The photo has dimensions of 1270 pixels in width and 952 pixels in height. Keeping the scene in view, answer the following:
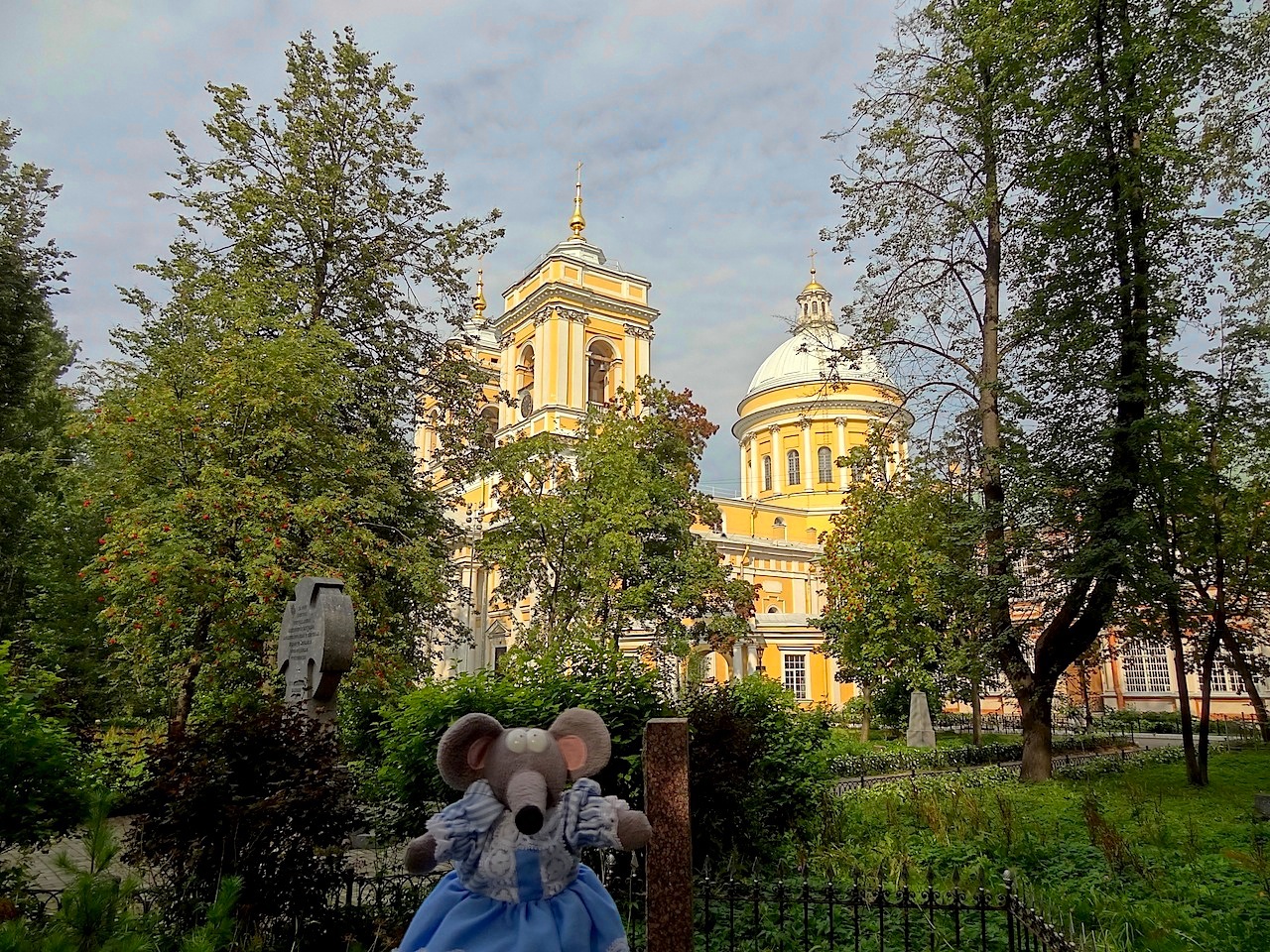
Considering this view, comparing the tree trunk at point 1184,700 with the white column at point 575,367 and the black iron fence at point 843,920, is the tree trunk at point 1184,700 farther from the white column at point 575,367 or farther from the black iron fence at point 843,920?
the white column at point 575,367

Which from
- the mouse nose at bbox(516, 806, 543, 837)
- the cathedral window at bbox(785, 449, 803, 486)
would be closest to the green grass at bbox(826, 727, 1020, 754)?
the mouse nose at bbox(516, 806, 543, 837)

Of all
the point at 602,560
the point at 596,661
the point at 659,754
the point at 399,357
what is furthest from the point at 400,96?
the point at 659,754

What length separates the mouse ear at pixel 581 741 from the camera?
3.83 metres

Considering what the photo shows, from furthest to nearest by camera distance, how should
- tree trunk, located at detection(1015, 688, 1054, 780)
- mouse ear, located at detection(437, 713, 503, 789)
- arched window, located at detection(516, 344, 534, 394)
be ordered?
arched window, located at detection(516, 344, 534, 394) < tree trunk, located at detection(1015, 688, 1054, 780) < mouse ear, located at detection(437, 713, 503, 789)

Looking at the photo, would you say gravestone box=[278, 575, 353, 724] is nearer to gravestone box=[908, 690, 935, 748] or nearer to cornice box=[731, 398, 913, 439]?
gravestone box=[908, 690, 935, 748]

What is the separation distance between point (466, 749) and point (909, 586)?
18.7m

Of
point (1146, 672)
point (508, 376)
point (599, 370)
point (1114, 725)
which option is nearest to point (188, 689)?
point (508, 376)

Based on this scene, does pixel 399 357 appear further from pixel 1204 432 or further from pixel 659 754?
pixel 1204 432

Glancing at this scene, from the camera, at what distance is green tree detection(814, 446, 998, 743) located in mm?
15039

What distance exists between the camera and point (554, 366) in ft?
111

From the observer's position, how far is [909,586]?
20.8 meters

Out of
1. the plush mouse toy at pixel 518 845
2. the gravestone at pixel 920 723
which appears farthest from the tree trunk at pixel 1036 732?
the plush mouse toy at pixel 518 845

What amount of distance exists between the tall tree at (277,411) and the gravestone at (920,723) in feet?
48.0

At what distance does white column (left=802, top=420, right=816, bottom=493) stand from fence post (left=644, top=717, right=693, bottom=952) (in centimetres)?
4984
